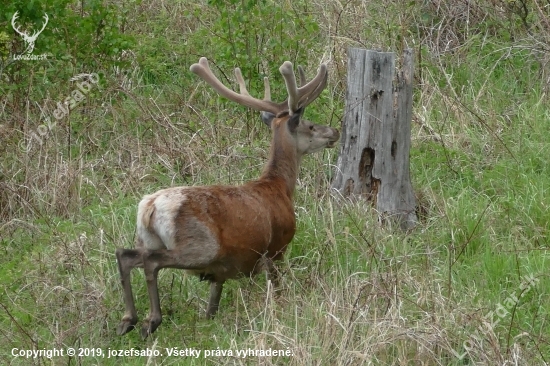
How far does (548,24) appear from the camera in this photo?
10500mm

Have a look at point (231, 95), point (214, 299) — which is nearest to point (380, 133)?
point (231, 95)

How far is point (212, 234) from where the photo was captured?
6.77m

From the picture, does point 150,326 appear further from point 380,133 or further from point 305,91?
point 380,133

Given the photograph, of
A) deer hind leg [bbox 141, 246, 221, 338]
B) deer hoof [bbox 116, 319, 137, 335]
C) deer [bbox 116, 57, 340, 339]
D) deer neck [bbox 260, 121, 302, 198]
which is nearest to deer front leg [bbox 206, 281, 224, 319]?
deer [bbox 116, 57, 340, 339]

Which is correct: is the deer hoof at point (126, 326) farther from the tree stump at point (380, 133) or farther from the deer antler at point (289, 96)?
the tree stump at point (380, 133)

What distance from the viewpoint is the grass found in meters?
6.38

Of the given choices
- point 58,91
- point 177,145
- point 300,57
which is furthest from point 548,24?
point 58,91

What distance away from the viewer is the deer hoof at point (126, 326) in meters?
6.73

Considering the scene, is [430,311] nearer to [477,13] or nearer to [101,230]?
[101,230]

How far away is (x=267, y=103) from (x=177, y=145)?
1.34m

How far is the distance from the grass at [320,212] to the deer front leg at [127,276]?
0.44 ft

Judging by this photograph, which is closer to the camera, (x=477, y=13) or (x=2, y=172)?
(x=2, y=172)

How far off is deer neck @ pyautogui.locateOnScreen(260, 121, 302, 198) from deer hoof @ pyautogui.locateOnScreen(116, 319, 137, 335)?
5.22 ft

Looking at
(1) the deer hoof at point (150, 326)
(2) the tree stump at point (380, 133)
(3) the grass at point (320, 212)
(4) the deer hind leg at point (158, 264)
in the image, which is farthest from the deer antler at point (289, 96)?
(1) the deer hoof at point (150, 326)
